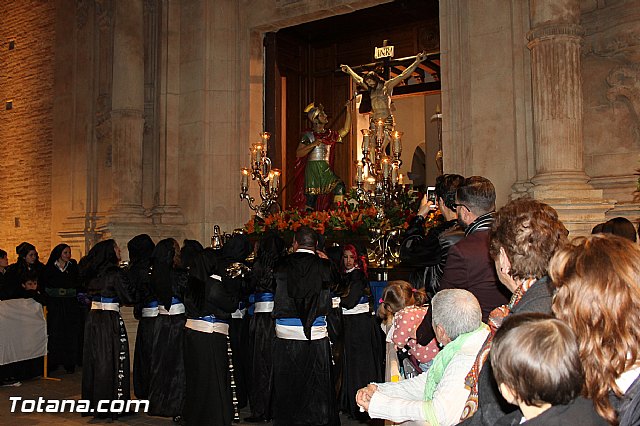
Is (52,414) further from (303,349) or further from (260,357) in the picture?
(303,349)

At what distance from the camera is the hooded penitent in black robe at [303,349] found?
604 centimetres

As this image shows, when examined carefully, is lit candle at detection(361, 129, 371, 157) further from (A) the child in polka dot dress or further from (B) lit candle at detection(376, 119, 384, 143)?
(A) the child in polka dot dress

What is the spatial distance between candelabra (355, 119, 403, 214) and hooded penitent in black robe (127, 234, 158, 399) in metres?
2.96

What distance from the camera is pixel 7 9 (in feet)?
52.2

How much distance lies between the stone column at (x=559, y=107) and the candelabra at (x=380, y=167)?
193cm

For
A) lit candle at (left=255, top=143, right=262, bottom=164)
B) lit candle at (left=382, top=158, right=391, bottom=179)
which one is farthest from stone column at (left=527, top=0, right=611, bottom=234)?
lit candle at (left=255, top=143, right=262, bottom=164)

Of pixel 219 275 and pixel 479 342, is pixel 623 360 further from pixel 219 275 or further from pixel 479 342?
pixel 219 275

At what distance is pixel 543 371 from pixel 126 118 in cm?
1065

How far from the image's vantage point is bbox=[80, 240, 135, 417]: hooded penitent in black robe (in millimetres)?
7320

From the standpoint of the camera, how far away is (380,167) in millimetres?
9016

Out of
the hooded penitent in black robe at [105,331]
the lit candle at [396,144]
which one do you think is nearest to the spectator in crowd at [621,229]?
the lit candle at [396,144]

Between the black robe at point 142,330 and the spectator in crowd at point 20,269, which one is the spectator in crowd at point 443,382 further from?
the spectator in crowd at point 20,269

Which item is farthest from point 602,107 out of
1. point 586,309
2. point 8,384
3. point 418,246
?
point 8,384

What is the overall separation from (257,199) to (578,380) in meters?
10.2
